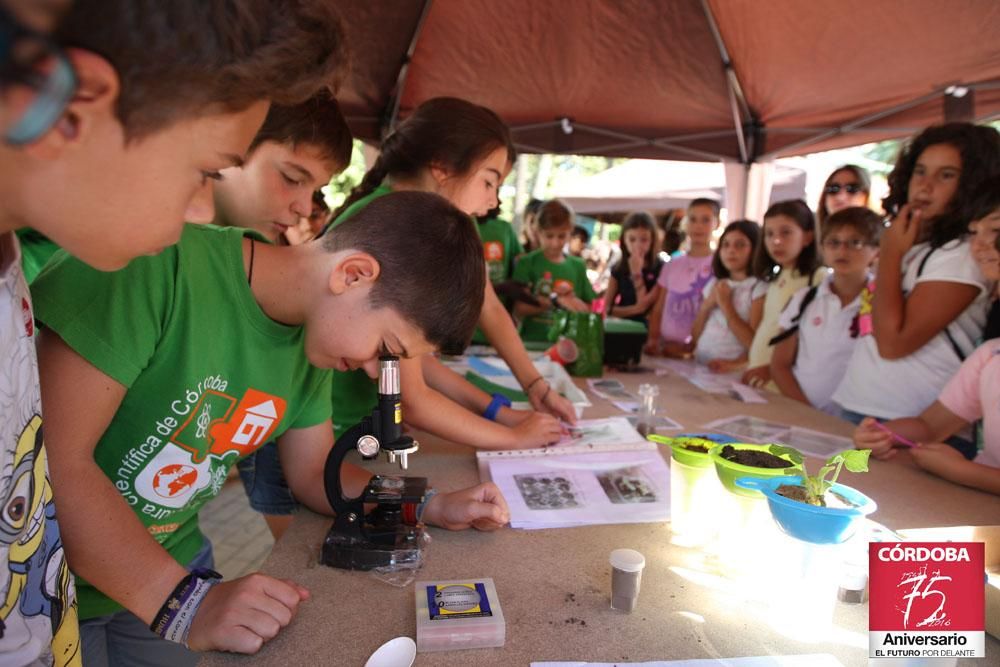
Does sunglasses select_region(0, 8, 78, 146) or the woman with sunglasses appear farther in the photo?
the woman with sunglasses

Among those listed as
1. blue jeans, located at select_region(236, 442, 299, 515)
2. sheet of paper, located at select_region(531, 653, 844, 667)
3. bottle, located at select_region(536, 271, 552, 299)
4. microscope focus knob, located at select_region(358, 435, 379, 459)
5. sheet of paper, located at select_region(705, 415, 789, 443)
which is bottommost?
blue jeans, located at select_region(236, 442, 299, 515)

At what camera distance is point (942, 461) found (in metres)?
1.61

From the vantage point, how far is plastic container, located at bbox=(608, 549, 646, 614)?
0.97m

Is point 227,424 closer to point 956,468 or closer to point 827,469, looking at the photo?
point 827,469

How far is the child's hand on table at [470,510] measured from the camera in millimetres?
1225

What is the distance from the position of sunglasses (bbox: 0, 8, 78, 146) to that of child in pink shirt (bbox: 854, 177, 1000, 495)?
6.35 ft

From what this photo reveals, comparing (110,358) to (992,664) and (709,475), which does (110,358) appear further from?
(992,664)

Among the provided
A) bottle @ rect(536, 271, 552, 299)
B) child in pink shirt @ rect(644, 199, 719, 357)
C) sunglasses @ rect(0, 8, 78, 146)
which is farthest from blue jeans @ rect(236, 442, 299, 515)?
child in pink shirt @ rect(644, 199, 719, 357)

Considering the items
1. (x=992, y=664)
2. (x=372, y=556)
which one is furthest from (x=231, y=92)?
(x=992, y=664)

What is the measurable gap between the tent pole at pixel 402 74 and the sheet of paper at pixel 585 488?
3.35 meters

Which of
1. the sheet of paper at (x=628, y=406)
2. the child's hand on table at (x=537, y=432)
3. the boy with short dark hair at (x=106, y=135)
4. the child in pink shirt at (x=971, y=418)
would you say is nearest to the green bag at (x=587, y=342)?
the sheet of paper at (x=628, y=406)

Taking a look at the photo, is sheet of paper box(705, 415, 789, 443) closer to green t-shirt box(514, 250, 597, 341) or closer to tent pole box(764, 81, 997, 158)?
green t-shirt box(514, 250, 597, 341)

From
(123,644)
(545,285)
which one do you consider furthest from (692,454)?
(545,285)

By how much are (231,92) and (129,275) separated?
19.3 inches
